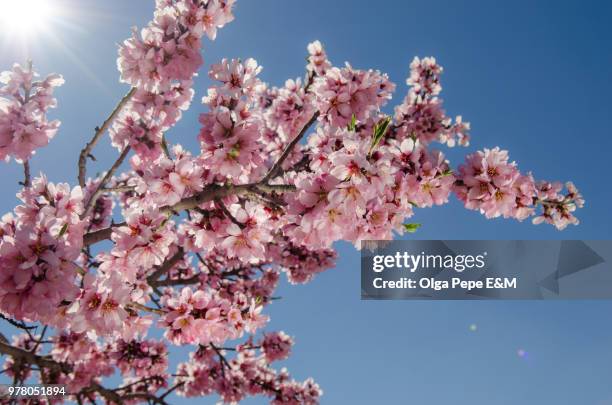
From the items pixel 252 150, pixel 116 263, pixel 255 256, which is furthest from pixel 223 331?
pixel 252 150

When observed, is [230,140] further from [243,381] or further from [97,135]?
[243,381]

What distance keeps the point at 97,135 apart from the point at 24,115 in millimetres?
564

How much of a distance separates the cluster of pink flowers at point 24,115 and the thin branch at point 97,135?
0.98ft

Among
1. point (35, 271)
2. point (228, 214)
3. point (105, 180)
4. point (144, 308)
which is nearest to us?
point (35, 271)

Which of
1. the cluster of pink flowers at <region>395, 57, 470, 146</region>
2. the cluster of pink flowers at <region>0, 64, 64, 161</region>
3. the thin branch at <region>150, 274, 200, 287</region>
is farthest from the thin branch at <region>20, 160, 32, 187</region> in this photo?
the cluster of pink flowers at <region>395, 57, 470, 146</region>

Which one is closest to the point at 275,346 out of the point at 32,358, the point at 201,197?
the point at 32,358

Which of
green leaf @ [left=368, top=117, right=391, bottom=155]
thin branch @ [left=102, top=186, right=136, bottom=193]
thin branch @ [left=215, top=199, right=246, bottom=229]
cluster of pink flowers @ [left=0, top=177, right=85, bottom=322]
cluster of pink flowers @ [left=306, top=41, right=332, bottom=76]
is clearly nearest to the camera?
cluster of pink flowers @ [left=0, top=177, right=85, bottom=322]

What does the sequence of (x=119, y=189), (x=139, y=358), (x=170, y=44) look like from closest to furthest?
1. (x=170, y=44)
2. (x=119, y=189)
3. (x=139, y=358)

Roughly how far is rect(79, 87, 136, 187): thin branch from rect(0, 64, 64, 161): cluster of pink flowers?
0.30 meters

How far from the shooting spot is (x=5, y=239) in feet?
7.41

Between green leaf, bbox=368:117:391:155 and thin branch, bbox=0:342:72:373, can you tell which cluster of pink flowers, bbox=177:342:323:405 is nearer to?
thin branch, bbox=0:342:72:373

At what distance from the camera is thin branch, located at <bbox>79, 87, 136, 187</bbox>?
11.9 feet

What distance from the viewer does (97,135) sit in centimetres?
388

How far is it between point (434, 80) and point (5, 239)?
750 centimetres
